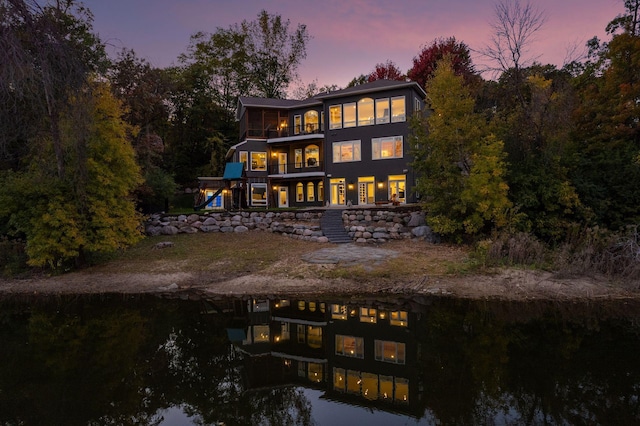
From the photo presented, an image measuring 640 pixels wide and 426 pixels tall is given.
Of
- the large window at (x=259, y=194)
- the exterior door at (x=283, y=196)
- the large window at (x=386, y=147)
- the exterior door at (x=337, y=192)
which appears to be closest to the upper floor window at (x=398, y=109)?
the large window at (x=386, y=147)

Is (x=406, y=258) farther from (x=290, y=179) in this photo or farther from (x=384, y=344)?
(x=290, y=179)

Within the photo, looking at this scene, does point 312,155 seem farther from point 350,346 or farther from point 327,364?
point 327,364

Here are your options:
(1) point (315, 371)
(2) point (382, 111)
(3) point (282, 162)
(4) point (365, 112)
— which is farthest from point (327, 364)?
(3) point (282, 162)

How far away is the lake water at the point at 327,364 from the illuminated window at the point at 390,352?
0.17 ft

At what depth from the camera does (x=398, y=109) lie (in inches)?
1089

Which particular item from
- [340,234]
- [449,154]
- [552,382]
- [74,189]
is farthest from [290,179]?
[552,382]

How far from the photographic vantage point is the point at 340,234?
71.2 feet

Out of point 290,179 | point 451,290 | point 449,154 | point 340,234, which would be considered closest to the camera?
point 451,290

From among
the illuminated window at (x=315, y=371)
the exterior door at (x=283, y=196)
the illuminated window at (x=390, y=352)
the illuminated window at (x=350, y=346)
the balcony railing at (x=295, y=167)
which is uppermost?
the balcony railing at (x=295, y=167)

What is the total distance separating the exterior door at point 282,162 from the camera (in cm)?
3275

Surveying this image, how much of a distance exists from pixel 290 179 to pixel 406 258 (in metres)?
18.2

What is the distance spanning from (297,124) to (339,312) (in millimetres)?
24707

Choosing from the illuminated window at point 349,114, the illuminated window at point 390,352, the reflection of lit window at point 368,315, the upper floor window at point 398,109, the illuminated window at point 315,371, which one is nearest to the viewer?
the illuminated window at point 315,371

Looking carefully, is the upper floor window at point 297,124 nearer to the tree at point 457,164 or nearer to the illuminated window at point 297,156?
the illuminated window at point 297,156
